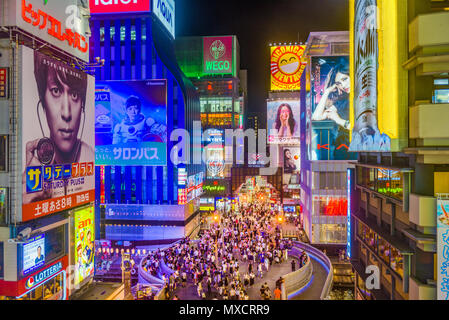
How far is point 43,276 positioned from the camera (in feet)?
40.8

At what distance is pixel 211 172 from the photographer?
207ft

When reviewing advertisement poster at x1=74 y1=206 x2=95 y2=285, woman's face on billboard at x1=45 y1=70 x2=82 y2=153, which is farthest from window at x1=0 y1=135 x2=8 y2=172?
advertisement poster at x1=74 y1=206 x2=95 y2=285

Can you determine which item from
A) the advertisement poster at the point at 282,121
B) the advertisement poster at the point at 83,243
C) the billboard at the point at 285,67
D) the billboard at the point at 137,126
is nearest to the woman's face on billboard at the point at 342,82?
the billboard at the point at 137,126

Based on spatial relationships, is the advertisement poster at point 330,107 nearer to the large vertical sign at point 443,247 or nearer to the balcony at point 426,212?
the balcony at point 426,212

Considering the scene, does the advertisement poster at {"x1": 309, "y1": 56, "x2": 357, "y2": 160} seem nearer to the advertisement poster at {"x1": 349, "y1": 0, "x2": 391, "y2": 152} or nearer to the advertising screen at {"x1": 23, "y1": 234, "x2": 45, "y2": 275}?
the advertisement poster at {"x1": 349, "y1": 0, "x2": 391, "y2": 152}

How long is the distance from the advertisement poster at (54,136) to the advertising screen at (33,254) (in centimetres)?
99

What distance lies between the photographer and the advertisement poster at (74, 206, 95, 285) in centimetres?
1468

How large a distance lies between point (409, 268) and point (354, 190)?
799 centimetres

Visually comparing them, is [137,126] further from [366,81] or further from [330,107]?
[366,81]

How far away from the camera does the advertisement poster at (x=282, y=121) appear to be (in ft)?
201

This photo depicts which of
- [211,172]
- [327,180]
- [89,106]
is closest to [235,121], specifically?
[211,172]

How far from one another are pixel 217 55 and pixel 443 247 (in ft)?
196

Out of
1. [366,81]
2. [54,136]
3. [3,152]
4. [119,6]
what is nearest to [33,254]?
[3,152]
